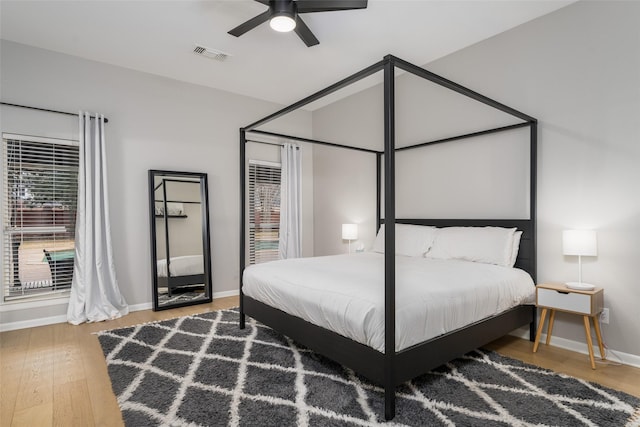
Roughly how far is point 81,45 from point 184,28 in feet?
3.81

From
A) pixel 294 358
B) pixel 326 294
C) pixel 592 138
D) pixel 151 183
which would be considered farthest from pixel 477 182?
pixel 151 183

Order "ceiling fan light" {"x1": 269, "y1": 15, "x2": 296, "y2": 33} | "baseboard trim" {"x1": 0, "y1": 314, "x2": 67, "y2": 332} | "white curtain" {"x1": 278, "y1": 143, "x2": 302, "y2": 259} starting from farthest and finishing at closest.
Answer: "white curtain" {"x1": 278, "y1": 143, "x2": 302, "y2": 259}, "baseboard trim" {"x1": 0, "y1": 314, "x2": 67, "y2": 332}, "ceiling fan light" {"x1": 269, "y1": 15, "x2": 296, "y2": 33}

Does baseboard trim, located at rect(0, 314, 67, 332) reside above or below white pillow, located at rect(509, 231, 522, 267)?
below

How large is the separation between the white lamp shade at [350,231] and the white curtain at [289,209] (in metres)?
0.83

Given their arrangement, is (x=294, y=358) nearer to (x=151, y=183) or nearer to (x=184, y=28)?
(x=151, y=183)

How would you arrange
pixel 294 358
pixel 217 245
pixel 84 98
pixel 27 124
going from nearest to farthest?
pixel 294 358
pixel 27 124
pixel 84 98
pixel 217 245

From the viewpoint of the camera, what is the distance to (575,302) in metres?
2.46

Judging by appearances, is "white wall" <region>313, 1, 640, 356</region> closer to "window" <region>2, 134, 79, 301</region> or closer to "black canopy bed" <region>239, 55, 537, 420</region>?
"black canopy bed" <region>239, 55, 537, 420</region>

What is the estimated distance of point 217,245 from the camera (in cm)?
458

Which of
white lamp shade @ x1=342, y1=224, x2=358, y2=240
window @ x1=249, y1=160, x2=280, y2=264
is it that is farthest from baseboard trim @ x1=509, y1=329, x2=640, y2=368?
window @ x1=249, y1=160, x2=280, y2=264

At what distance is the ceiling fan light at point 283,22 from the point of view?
2430 mm

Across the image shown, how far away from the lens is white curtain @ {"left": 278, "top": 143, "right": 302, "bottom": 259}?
16.7 ft

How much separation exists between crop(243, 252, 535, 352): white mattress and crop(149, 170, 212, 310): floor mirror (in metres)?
1.52

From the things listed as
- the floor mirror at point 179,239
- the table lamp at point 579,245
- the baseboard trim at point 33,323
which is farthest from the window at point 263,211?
the table lamp at point 579,245
